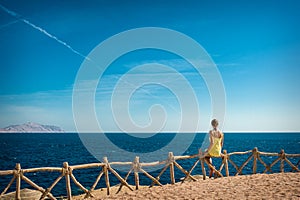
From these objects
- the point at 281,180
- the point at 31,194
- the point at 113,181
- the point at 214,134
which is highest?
the point at 214,134

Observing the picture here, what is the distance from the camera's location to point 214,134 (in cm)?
1227

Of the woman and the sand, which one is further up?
the woman

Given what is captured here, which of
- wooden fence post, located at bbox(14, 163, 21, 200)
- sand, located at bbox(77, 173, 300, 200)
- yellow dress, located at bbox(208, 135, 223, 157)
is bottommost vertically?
→ sand, located at bbox(77, 173, 300, 200)

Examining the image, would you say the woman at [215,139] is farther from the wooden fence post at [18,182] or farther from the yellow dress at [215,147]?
the wooden fence post at [18,182]

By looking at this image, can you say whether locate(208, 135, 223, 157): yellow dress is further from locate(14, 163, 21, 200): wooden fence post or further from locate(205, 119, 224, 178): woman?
locate(14, 163, 21, 200): wooden fence post

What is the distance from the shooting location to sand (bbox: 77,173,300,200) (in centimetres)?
937

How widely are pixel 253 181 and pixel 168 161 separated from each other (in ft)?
12.5

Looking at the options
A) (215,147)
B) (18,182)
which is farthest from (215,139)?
(18,182)

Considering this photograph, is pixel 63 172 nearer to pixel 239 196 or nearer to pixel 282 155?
pixel 239 196

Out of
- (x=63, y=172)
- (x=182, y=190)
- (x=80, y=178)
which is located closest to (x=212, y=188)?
(x=182, y=190)

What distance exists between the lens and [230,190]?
401 inches

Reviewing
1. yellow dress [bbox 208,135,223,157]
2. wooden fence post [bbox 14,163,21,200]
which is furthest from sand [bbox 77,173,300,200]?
wooden fence post [bbox 14,163,21,200]

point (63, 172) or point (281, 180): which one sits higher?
point (63, 172)

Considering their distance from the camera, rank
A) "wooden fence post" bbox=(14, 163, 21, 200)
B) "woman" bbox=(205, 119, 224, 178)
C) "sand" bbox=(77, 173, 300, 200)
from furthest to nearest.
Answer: "woman" bbox=(205, 119, 224, 178) < "sand" bbox=(77, 173, 300, 200) < "wooden fence post" bbox=(14, 163, 21, 200)
